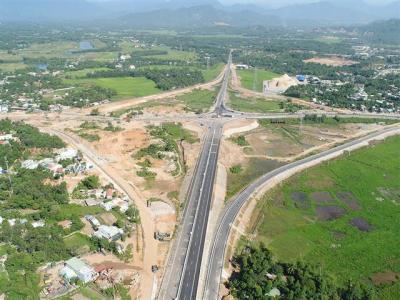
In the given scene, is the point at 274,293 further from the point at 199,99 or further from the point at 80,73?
the point at 80,73

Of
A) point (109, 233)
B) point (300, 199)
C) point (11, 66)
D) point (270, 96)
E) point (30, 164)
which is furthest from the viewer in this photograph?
point (11, 66)

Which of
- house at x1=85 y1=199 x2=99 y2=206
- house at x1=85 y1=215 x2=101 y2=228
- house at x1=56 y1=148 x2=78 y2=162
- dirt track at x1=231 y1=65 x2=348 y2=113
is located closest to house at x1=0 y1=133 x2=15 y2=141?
house at x1=56 y1=148 x2=78 y2=162

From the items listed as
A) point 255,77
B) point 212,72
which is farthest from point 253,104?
point 212,72

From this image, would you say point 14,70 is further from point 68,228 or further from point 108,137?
point 68,228

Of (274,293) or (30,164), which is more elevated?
(30,164)

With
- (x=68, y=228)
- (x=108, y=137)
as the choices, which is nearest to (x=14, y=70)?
(x=108, y=137)

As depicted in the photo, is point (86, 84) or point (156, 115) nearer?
point (156, 115)

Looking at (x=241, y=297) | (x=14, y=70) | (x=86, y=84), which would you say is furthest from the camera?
(x=14, y=70)
